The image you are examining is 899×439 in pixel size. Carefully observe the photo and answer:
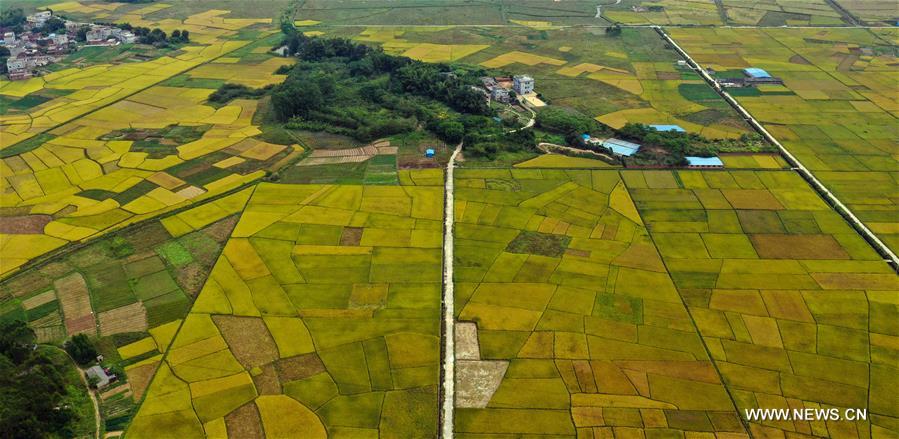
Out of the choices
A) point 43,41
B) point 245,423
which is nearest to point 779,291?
point 245,423

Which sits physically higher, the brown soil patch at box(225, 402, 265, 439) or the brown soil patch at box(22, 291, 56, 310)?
the brown soil patch at box(22, 291, 56, 310)

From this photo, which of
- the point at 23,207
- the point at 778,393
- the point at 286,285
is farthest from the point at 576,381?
the point at 23,207

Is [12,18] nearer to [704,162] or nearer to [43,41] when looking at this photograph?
[43,41]

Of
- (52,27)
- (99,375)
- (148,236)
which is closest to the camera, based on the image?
(99,375)

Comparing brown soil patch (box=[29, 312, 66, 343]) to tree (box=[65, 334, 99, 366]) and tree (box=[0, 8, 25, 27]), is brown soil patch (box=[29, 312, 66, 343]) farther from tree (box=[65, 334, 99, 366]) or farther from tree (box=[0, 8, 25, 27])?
tree (box=[0, 8, 25, 27])

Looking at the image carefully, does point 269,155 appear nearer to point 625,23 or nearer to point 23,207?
point 23,207

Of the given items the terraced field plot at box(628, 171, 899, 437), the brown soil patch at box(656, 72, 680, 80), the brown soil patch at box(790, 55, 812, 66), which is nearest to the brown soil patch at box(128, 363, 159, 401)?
the terraced field plot at box(628, 171, 899, 437)

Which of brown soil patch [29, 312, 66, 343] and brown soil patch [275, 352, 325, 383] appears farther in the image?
brown soil patch [29, 312, 66, 343]
